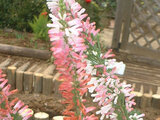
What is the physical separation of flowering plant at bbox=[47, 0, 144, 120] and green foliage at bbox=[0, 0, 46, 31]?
4.78 meters

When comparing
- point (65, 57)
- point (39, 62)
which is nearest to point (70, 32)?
point (65, 57)

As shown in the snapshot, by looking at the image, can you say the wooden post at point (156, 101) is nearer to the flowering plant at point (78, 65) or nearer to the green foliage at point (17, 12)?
the flowering plant at point (78, 65)

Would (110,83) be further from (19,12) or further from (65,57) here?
(19,12)

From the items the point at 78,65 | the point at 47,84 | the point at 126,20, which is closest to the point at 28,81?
the point at 47,84

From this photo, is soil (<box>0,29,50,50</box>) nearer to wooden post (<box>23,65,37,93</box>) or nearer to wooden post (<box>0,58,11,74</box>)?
wooden post (<box>0,58,11,74</box>)

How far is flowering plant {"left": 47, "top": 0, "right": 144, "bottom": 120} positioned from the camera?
1.72 ft

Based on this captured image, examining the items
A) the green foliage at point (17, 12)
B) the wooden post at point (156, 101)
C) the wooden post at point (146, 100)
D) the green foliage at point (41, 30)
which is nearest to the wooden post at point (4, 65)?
the green foliage at point (41, 30)

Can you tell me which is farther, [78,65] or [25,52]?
[25,52]

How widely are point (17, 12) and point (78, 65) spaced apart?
5232 mm

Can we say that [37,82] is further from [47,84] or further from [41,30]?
[41,30]

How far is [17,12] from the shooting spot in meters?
5.52

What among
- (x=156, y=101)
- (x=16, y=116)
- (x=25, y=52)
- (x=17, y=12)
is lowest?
(x=156, y=101)

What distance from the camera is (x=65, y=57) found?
52 centimetres

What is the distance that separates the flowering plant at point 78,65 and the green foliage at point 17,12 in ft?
15.7
